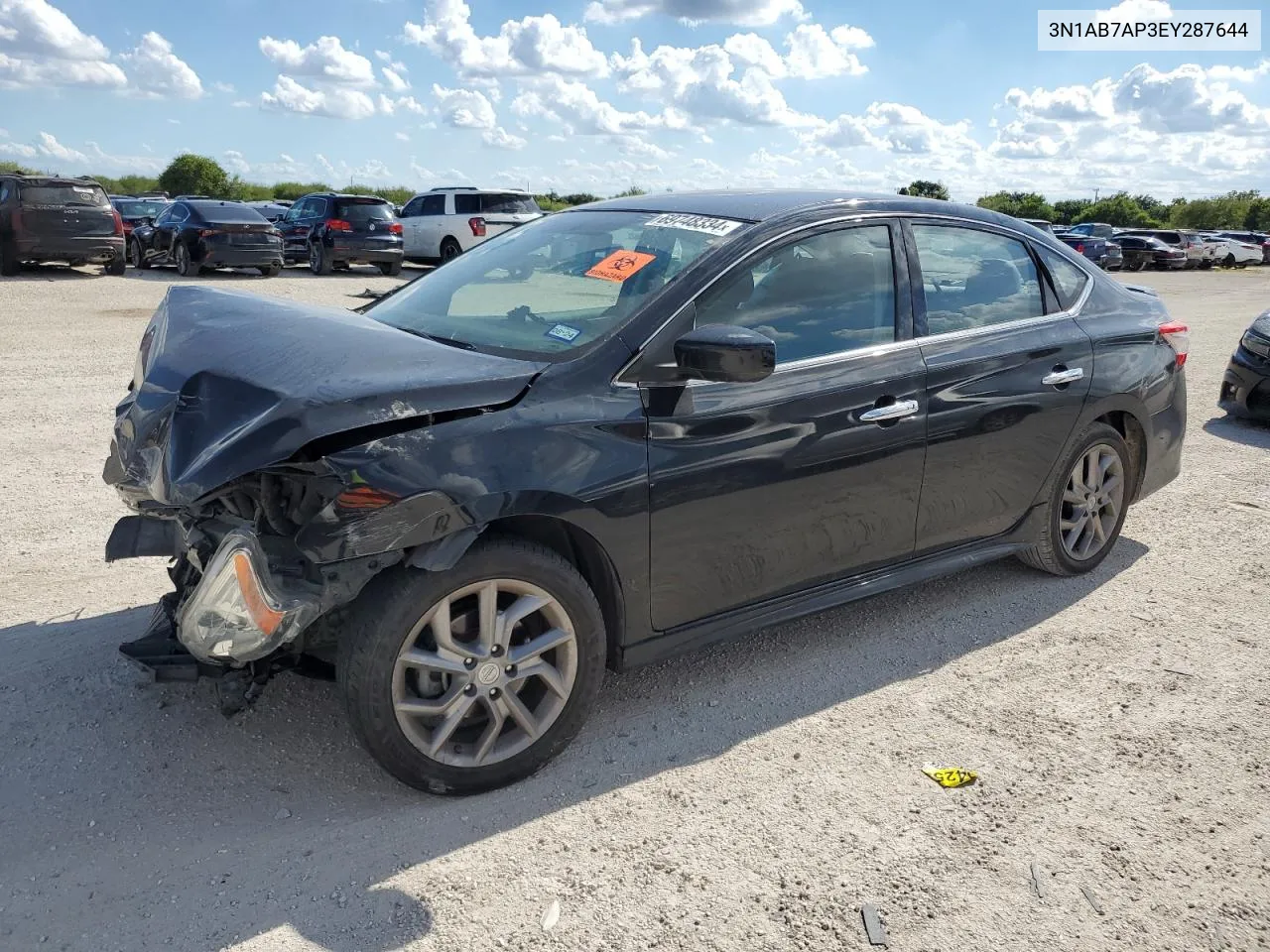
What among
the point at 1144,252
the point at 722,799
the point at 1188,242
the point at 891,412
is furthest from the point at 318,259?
the point at 1188,242

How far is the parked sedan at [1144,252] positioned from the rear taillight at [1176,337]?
36.4 meters

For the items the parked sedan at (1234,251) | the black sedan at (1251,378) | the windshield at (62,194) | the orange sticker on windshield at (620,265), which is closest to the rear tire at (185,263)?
the windshield at (62,194)

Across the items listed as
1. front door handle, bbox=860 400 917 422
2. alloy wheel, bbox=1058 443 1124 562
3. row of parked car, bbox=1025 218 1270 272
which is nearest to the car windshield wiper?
front door handle, bbox=860 400 917 422

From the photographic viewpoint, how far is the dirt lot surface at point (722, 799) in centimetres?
269

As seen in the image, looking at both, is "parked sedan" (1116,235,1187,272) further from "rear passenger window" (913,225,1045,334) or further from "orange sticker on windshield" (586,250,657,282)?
"orange sticker on windshield" (586,250,657,282)

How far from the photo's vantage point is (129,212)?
25781 mm

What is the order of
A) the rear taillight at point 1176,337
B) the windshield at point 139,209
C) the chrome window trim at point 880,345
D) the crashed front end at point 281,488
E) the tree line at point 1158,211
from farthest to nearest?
the tree line at point 1158,211, the windshield at point 139,209, the rear taillight at point 1176,337, the chrome window trim at point 880,345, the crashed front end at point 281,488

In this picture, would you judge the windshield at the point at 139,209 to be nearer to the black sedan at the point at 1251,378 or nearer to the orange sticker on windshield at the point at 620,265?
the black sedan at the point at 1251,378

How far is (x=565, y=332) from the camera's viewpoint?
3518 mm

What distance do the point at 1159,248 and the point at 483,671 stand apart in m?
40.9

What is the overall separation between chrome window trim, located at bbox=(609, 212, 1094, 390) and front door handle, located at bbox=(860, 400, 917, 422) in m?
0.20

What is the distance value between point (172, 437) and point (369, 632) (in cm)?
81

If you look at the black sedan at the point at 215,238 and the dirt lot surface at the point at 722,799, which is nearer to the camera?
the dirt lot surface at the point at 722,799

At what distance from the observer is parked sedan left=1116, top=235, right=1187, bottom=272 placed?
38125mm
